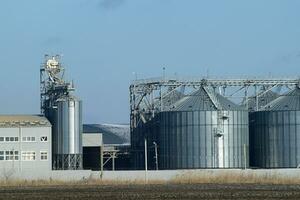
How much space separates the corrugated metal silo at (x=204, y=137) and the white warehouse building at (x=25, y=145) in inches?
609

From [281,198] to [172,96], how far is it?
70986 millimetres

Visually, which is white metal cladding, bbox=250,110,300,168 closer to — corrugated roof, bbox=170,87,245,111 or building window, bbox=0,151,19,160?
corrugated roof, bbox=170,87,245,111

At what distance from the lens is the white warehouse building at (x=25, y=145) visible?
98.8 meters

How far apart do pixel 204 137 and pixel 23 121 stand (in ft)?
74.6

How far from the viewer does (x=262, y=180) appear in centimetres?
7731

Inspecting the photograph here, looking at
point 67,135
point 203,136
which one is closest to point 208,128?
point 203,136

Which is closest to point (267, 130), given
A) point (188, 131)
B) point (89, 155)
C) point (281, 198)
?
point (188, 131)

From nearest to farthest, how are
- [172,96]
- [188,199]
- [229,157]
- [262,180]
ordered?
[188,199] → [262,180] → [229,157] → [172,96]

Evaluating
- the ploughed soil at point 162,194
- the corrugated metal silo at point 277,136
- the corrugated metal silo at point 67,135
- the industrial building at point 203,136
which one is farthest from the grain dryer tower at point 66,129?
the ploughed soil at point 162,194

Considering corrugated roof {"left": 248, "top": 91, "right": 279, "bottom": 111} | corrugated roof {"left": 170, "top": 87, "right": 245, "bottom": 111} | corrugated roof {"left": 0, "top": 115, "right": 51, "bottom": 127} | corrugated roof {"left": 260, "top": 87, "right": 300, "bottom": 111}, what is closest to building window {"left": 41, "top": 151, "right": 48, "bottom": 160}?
corrugated roof {"left": 0, "top": 115, "right": 51, "bottom": 127}

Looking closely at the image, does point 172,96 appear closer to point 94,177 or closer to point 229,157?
point 229,157

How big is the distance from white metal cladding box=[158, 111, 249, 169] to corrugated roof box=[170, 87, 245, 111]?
5.31ft

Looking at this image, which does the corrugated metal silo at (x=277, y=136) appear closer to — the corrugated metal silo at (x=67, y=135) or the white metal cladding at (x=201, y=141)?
the white metal cladding at (x=201, y=141)

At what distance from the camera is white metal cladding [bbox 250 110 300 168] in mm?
102881
